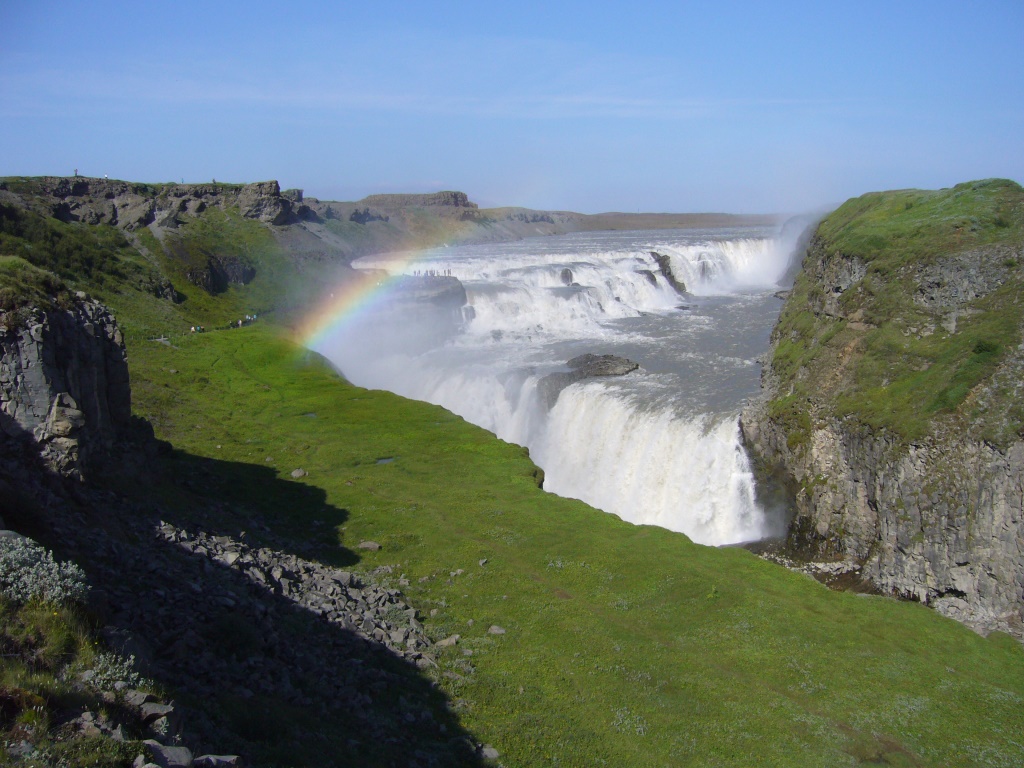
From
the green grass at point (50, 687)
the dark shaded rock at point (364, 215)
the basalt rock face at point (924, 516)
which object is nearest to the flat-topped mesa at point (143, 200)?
the dark shaded rock at point (364, 215)

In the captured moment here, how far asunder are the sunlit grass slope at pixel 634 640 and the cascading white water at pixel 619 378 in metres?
7.88

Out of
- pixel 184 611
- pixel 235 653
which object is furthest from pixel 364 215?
pixel 235 653

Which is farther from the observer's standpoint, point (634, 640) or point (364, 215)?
point (364, 215)

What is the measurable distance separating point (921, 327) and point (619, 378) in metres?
19.0

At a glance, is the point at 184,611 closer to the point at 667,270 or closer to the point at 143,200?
the point at 667,270

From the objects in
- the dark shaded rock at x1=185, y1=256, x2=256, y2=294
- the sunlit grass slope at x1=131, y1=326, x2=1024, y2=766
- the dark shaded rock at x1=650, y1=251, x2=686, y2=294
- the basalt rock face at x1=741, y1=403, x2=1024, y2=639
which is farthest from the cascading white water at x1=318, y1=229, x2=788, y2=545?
the dark shaded rock at x1=185, y1=256, x2=256, y2=294

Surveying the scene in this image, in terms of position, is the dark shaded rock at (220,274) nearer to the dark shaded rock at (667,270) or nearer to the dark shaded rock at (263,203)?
the dark shaded rock at (263,203)

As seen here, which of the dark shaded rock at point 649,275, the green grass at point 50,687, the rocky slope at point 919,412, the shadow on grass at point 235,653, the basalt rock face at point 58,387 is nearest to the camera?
the green grass at point 50,687

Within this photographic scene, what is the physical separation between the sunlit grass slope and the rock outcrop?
41.7ft

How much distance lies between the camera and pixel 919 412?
30.1 m

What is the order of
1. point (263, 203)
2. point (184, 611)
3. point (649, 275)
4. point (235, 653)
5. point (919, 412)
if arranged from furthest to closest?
1. point (263, 203)
2. point (649, 275)
3. point (919, 412)
4. point (184, 611)
5. point (235, 653)

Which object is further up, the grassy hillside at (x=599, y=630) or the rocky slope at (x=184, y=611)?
the rocky slope at (x=184, y=611)

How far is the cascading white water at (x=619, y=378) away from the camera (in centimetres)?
3772

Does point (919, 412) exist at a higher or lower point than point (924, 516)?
higher
